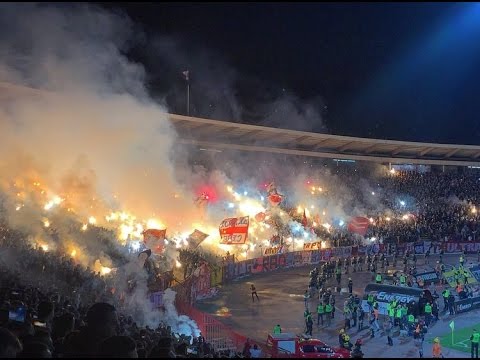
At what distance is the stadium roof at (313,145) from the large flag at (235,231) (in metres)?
8.65

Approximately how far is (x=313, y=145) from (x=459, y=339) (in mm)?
25540

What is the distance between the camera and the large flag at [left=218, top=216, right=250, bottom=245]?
25.2 m

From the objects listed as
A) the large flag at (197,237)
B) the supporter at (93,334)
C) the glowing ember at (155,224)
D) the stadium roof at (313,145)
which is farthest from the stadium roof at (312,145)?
the supporter at (93,334)

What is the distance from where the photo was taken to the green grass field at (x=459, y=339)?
15.5 meters

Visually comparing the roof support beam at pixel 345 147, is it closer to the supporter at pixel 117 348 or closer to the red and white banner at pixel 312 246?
the red and white banner at pixel 312 246

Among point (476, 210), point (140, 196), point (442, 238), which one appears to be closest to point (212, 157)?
point (140, 196)

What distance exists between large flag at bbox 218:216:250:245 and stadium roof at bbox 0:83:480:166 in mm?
8647

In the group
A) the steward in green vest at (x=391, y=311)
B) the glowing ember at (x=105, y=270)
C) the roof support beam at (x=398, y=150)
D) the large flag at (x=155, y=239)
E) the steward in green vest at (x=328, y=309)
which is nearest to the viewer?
the steward in green vest at (x=391, y=311)

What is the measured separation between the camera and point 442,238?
34.5m

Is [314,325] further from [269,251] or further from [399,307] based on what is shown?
[269,251]

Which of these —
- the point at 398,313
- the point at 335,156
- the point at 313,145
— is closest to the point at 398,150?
the point at 335,156

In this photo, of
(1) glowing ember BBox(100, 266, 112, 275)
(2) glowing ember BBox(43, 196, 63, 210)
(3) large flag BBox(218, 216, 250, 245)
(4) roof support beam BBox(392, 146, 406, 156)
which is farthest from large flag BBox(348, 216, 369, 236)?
(1) glowing ember BBox(100, 266, 112, 275)

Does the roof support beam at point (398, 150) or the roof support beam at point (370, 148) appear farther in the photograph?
the roof support beam at point (370, 148)

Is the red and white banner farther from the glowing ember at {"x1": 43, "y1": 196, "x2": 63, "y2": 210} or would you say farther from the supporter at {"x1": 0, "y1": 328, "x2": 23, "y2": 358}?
the supporter at {"x1": 0, "y1": 328, "x2": 23, "y2": 358}
